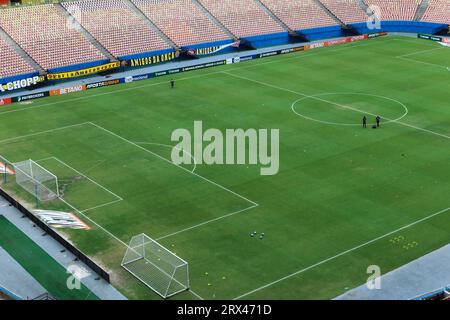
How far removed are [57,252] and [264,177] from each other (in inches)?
645

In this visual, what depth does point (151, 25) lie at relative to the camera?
289 feet

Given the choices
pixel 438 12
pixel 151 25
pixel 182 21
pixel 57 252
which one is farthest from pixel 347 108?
pixel 438 12

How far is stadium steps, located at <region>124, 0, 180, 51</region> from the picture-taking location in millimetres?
85562

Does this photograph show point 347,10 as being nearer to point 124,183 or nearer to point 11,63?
point 11,63

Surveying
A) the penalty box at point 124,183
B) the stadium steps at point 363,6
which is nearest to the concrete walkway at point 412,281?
the penalty box at point 124,183

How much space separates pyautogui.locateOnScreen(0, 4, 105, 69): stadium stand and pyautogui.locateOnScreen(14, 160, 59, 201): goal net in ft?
97.7

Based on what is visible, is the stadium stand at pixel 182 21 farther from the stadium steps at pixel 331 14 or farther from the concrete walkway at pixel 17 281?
the concrete walkway at pixel 17 281

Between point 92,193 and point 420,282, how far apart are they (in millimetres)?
22789

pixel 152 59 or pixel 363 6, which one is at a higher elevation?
pixel 363 6
